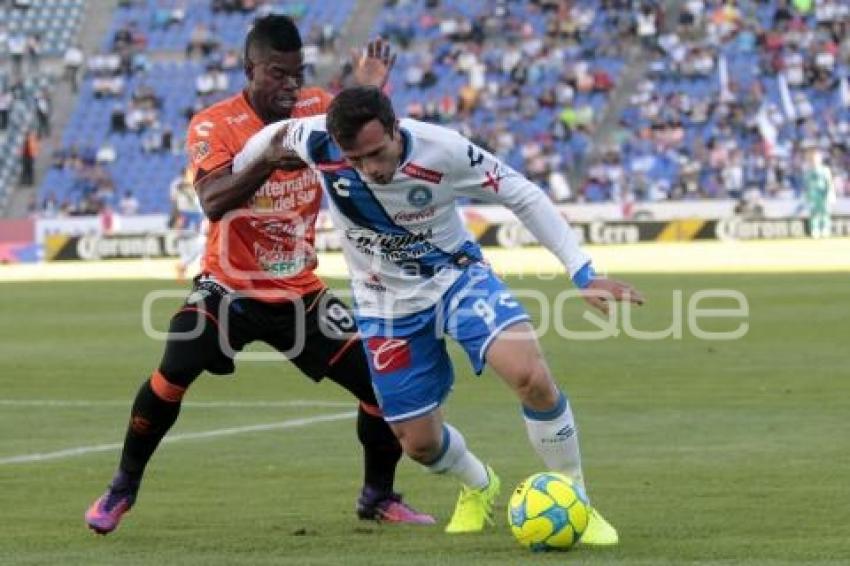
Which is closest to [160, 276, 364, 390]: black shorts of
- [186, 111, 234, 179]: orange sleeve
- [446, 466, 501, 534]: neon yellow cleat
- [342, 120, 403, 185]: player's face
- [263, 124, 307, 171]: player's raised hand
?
[186, 111, 234, 179]: orange sleeve

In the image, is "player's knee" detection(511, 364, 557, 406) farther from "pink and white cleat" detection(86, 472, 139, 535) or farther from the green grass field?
"pink and white cleat" detection(86, 472, 139, 535)

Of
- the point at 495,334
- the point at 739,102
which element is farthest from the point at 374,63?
the point at 739,102

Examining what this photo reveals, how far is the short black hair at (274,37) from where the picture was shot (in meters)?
9.15

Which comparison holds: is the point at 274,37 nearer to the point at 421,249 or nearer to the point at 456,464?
the point at 421,249

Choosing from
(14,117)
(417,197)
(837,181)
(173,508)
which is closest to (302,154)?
(417,197)

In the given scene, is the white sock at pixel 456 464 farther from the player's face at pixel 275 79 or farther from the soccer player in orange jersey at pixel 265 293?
the player's face at pixel 275 79

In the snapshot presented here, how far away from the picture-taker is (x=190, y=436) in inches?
522

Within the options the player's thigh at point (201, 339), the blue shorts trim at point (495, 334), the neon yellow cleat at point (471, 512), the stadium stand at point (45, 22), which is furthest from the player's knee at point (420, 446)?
the stadium stand at point (45, 22)

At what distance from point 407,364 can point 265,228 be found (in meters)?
1.29

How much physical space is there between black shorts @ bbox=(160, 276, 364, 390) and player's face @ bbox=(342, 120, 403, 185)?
1523 mm

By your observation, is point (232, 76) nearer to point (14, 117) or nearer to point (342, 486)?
point (14, 117)

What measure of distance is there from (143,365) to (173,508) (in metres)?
10.1

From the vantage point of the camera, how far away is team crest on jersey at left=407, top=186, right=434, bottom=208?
27.3 feet

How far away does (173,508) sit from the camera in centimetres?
968
